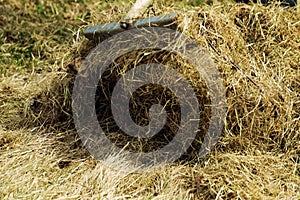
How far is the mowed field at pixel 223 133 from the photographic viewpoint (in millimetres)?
2461

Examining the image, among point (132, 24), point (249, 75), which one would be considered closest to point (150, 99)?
point (132, 24)

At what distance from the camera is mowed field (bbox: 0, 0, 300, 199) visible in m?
2.46

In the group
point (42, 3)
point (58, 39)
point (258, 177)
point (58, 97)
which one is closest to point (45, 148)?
point (58, 97)

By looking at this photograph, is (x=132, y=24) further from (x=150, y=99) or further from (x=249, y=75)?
(x=249, y=75)

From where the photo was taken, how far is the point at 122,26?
2.82 metres

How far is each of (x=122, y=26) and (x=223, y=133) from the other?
31.2 inches

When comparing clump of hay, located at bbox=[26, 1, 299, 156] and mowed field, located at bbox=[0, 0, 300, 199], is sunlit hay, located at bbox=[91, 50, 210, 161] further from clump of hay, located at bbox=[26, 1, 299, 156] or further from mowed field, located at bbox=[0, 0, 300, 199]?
mowed field, located at bbox=[0, 0, 300, 199]

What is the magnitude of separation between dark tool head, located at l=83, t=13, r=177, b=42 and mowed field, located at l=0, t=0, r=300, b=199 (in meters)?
0.07

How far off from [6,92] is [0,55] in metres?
0.66

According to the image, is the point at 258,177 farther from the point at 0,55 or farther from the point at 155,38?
the point at 0,55

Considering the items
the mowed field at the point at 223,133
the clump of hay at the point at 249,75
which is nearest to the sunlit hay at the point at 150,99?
the clump of hay at the point at 249,75

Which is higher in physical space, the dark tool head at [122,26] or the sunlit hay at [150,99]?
the dark tool head at [122,26]

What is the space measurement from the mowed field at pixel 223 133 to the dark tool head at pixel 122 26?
0.07 m

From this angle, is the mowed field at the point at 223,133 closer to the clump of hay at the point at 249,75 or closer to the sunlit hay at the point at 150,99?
the clump of hay at the point at 249,75
